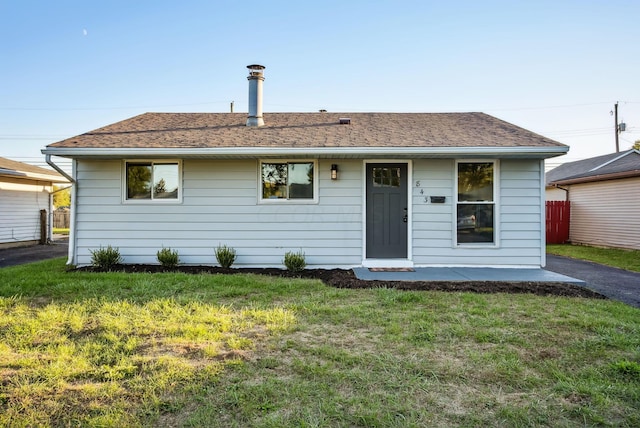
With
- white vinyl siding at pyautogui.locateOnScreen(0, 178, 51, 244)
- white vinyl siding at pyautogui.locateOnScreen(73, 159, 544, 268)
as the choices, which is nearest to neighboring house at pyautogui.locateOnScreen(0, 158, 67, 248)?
white vinyl siding at pyautogui.locateOnScreen(0, 178, 51, 244)

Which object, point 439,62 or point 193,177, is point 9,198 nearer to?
point 193,177

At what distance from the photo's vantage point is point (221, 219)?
763 centimetres

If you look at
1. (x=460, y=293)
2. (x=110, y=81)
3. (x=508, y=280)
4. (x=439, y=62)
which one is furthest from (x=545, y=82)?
(x=110, y=81)

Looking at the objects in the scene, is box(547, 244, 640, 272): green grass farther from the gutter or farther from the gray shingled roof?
the gray shingled roof

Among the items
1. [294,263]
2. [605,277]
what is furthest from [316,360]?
[605,277]

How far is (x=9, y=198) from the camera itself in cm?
1188

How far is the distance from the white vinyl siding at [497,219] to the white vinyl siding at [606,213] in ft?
21.6

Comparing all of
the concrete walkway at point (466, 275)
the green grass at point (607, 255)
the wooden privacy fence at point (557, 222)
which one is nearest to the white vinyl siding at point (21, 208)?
the concrete walkway at point (466, 275)

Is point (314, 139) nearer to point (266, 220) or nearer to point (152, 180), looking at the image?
point (266, 220)

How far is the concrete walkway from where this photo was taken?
634cm

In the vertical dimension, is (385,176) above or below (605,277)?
above

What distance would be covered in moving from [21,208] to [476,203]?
46.0 ft

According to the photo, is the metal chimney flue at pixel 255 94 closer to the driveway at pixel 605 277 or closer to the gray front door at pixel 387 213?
the gray front door at pixel 387 213

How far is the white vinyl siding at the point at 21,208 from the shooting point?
38.4 ft
